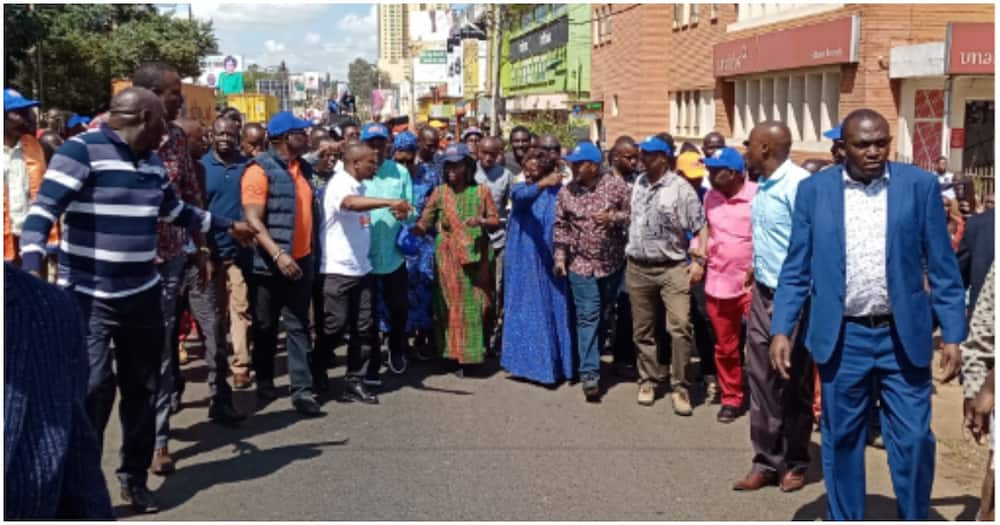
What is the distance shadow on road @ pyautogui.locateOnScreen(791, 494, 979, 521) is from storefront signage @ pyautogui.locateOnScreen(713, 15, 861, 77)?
1625 centimetres

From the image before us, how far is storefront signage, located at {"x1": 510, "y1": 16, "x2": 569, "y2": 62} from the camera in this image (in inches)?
1812

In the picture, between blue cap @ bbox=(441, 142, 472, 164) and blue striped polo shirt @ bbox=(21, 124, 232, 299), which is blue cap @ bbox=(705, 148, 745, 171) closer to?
blue cap @ bbox=(441, 142, 472, 164)

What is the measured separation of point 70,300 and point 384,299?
5420mm

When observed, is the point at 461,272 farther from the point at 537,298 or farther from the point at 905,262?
the point at 905,262

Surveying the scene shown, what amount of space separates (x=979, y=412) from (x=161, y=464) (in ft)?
13.2

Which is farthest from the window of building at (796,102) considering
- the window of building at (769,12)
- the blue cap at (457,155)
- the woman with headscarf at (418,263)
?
the blue cap at (457,155)

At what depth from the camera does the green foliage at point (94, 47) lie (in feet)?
105

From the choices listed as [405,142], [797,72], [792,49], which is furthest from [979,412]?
[797,72]

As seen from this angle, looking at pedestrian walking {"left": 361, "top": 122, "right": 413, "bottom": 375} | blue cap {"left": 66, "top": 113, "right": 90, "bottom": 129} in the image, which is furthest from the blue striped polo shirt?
blue cap {"left": 66, "top": 113, "right": 90, "bottom": 129}

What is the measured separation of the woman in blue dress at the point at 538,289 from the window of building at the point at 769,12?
1477cm

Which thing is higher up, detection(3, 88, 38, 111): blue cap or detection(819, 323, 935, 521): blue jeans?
detection(3, 88, 38, 111): blue cap

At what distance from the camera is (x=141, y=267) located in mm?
4766

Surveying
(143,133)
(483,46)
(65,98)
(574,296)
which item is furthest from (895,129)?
(483,46)

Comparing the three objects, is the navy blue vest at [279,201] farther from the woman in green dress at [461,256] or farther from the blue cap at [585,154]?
the blue cap at [585,154]
